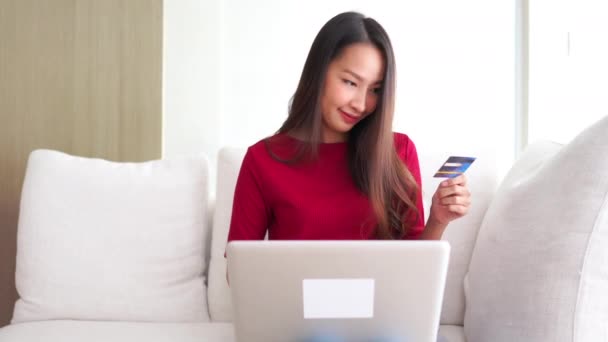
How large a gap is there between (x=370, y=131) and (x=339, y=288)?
0.72m

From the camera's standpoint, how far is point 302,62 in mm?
2377

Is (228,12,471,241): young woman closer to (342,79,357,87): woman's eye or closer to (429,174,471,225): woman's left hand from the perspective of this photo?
(342,79,357,87): woman's eye

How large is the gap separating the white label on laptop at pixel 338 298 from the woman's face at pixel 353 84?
0.66 metres

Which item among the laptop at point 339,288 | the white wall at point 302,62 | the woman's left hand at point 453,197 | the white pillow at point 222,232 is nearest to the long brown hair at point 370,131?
the woman's left hand at point 453,197

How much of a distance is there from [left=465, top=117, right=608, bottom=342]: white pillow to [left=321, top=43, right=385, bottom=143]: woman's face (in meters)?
0.42

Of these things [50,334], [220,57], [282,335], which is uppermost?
[220,57]

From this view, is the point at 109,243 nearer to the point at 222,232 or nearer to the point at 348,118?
the point at 222,232

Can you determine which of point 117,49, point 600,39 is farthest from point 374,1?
point 117,49

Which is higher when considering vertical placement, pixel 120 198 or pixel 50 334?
pixel 120 198

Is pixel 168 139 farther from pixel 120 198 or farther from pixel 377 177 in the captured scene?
pixel 377 177

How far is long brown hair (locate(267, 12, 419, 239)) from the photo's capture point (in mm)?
1495

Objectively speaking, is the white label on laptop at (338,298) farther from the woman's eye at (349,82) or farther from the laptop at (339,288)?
the woman's eye at (349,82)

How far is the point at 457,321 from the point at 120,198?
1.05 meters

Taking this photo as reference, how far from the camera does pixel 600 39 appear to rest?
7.29 ft
